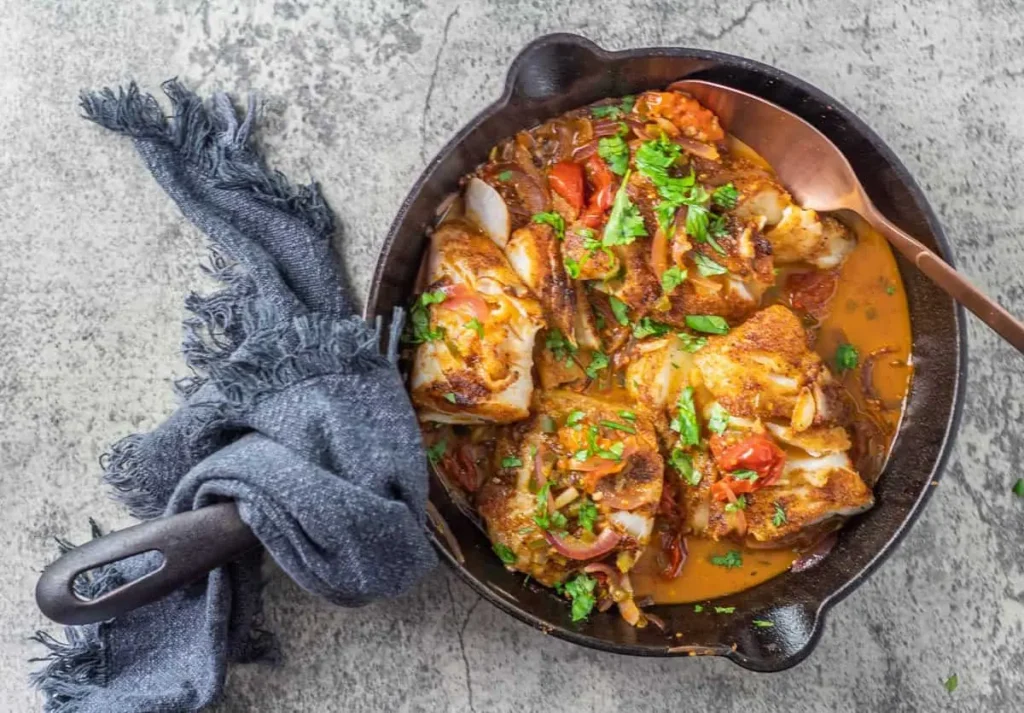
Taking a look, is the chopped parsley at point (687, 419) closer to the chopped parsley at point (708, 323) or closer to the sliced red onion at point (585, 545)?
the chopped parsley at point (708, 323)

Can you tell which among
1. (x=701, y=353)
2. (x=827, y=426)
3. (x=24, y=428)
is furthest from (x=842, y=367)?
(x=24, y=428)

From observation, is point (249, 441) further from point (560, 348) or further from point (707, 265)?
point (707, 265)

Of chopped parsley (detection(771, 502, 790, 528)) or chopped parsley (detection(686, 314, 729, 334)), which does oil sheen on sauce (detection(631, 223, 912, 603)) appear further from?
chopped parsley (detection(686, 314, 729, 334))

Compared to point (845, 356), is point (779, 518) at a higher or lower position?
lower

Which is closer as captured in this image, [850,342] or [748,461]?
[748,461]

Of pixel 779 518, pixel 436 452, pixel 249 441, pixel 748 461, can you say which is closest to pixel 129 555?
pixel 249 441

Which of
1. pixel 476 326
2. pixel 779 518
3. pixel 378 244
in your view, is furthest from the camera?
pixel 378 244

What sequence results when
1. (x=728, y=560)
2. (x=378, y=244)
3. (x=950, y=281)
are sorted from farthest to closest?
(x=378, y=244)
(x=728, y=560)
(x=950, y=281)
